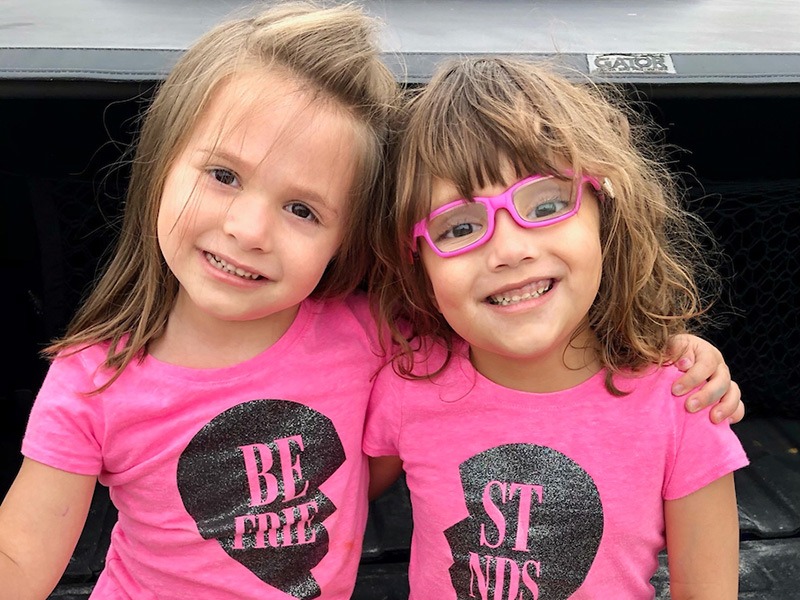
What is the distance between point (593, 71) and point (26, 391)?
1355 millimetres

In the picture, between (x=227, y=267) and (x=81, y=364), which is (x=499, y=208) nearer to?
(x=227, y=267)

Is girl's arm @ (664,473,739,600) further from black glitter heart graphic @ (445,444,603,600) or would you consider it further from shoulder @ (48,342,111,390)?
shoulder @ (48,342,111,390)

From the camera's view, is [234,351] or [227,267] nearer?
[227,267]

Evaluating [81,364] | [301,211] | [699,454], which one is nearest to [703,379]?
[699,454]

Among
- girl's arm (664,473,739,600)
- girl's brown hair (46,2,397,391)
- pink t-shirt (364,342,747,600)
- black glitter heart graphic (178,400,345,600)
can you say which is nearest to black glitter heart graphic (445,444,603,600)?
pink t-shirt (364,342,747,600)

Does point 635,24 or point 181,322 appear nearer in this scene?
point 181,322

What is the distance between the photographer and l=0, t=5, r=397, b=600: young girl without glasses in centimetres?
106

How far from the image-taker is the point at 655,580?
151 cm

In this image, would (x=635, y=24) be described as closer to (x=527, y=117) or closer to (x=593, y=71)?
(x=593, y=71)

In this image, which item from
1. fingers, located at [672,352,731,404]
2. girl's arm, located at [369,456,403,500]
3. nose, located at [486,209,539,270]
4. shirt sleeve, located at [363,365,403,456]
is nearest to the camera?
nose, located at [486,209,539,270]

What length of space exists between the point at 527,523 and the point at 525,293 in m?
0.35

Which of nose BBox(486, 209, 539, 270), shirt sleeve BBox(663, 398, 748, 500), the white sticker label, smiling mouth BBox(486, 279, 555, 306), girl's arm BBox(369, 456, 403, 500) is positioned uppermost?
the white sticker label

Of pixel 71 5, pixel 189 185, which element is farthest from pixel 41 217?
pixel 189 185

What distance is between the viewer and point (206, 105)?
1.07m
